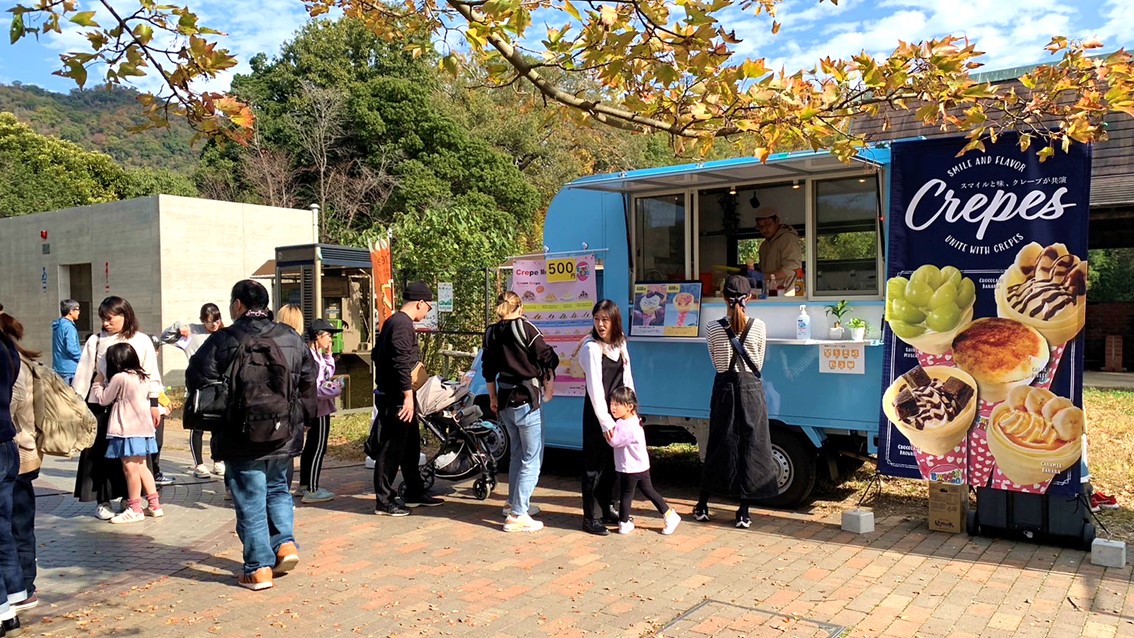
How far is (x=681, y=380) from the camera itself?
24.5 feet

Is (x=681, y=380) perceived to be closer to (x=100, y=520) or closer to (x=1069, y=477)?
(x=1069, y=477)

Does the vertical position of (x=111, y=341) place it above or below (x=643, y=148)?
below

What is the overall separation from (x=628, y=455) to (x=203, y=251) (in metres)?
14.7

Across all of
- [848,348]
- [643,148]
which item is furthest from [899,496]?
[643,148]

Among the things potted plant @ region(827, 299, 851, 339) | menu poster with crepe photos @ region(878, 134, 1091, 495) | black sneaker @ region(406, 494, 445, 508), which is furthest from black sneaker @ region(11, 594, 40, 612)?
potted plant @ region(827, 299, 851, 339)

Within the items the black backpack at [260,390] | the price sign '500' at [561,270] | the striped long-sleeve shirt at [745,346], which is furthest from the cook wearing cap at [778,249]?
the black backpack at [260,390]

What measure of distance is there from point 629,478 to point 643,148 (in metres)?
29.5

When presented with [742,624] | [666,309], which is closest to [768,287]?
[666,309]

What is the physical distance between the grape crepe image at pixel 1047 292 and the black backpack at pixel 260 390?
4.79m

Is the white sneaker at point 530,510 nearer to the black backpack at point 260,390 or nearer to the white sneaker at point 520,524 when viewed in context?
the white sneaker at point 520,524

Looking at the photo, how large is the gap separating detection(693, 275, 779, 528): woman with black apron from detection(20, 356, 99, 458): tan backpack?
4.21 m

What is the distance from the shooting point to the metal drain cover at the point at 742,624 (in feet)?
14.3

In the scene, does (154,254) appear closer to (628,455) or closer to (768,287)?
(768,287)

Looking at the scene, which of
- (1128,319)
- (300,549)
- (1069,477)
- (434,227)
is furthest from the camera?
(1128,319)
